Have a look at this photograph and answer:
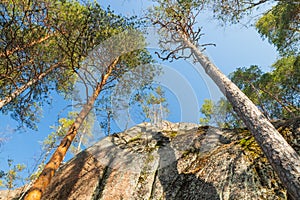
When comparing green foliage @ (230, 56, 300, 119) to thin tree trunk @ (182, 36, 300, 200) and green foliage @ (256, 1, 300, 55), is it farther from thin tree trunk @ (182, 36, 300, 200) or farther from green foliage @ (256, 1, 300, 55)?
thin tree trunk @ (182, 36, 300, 200)

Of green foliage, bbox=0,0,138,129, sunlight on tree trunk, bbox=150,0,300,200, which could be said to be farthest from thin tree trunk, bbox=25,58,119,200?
sunlight on tree trunk, bbox=150,0,300,200

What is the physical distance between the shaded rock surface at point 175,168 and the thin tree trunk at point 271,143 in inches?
23.4

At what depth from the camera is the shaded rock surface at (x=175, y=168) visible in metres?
3.76

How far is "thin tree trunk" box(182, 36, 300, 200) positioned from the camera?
2.78 meters

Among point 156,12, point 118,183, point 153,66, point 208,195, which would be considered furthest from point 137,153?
point 156,12

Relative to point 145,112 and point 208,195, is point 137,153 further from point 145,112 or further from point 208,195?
point 145,112

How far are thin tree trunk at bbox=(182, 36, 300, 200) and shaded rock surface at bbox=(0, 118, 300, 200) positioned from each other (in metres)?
0.59

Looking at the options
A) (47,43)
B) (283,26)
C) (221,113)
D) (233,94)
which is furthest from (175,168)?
(221,113)

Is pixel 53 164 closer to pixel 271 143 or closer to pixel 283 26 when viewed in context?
pixel 271 143

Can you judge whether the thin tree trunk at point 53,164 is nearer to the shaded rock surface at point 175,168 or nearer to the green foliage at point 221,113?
the shaded rock surface at point 175,168

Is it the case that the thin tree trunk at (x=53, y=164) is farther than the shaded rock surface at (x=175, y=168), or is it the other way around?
the thin tree trunk at (x=53, y=164)

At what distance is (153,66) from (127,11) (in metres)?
2.58

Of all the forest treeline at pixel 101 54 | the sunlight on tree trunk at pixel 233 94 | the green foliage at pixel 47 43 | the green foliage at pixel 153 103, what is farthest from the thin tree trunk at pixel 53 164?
the sunlight on tree trunk at pixel 233 94

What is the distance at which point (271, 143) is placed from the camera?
3.38 meters
